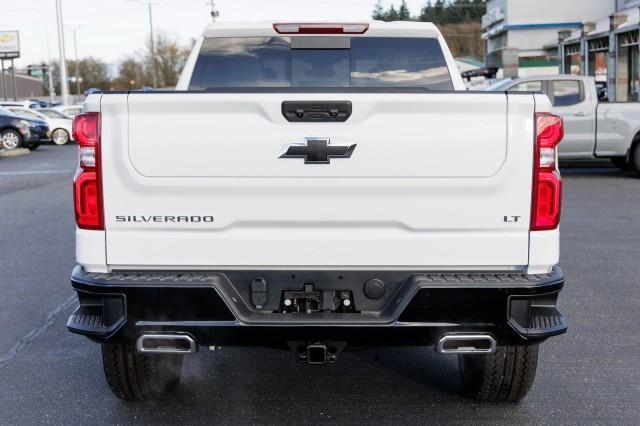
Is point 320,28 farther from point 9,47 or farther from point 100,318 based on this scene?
point 9,47

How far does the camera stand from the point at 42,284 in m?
7.91

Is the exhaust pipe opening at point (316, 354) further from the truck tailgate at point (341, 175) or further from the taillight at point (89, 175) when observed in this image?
the taillight at point (89, 175)

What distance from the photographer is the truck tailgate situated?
148 inches

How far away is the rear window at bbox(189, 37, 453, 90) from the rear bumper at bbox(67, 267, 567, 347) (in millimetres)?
2103

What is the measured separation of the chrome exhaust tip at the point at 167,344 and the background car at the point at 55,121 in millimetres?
30279

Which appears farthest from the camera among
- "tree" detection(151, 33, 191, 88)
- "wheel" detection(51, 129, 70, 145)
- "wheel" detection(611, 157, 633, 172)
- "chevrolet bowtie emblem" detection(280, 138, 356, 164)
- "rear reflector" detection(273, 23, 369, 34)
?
"tree" detection(151, 33, 191, 88)

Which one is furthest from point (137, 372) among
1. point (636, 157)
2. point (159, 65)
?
point (159, 65)

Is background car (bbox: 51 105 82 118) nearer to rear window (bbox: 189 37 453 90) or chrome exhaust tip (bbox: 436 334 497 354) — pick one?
rear window (bbox: 189 37 453 90)

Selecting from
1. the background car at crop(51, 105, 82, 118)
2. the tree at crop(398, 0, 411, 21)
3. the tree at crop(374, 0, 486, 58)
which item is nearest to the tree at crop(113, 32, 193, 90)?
the tree at crop(374, 0, 486, 58)

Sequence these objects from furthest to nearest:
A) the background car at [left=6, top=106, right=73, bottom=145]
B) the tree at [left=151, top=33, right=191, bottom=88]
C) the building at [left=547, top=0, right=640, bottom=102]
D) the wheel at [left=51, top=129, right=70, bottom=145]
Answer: the tree at [left=151, top=33, right=191, bottom=88]
the building at [left=547, top=0, right=640, bottom=102]
the wheel at [left=51, top=129, right=70, bottom=145]
the background car at [left=6, top=106, right=73, bottom=145]

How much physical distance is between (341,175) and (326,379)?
1.79 meters

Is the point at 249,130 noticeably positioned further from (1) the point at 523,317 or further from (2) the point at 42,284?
(2) the point at 42,284

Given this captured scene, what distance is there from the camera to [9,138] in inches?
1121

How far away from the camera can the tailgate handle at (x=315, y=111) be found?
12.3 ft
